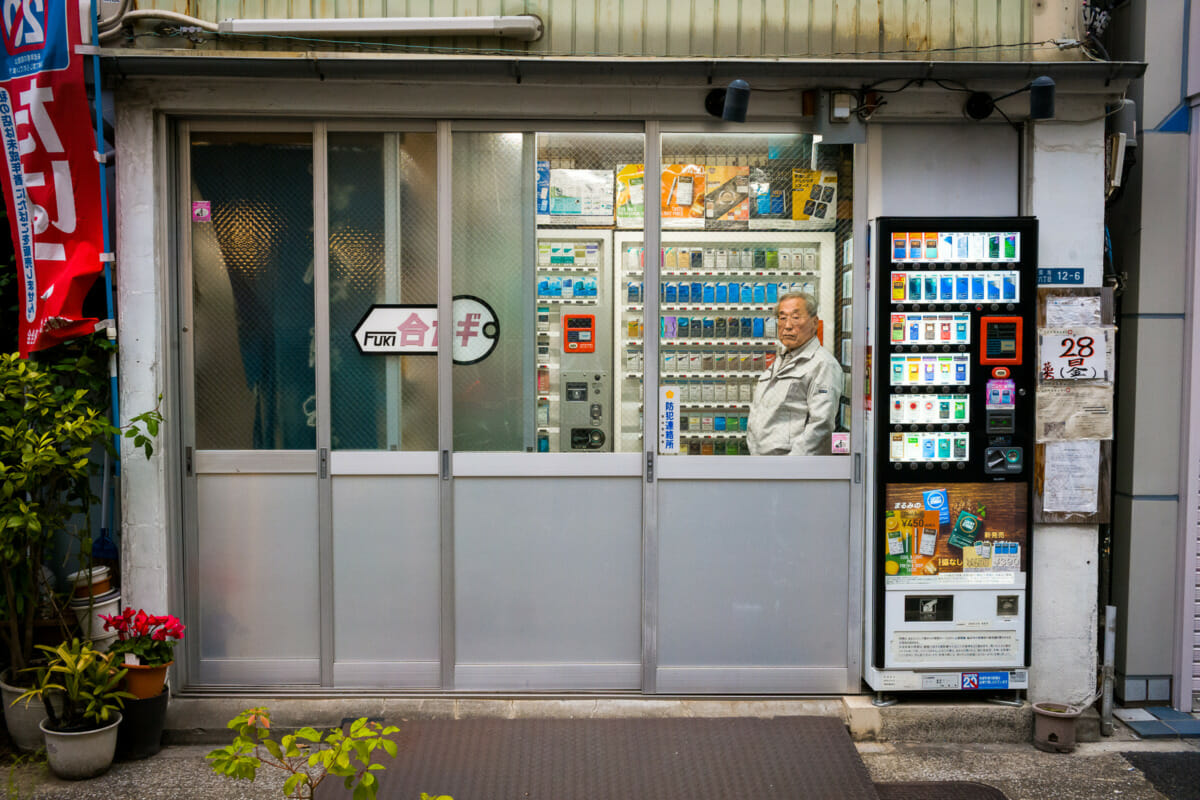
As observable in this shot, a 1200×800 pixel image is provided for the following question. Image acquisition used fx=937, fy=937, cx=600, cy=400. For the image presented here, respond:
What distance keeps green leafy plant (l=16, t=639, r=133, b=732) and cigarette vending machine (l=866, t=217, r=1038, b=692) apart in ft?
13.9

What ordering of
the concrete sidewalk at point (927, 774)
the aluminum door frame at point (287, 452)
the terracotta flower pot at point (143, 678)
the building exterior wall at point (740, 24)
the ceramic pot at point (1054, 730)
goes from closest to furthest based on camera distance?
the concrete sidewalk at point (927, 774)
the terracotta flower pot at point (143, 678)
the ceramic pot at point (1054, 730)
the building exterior wall at point (740, 24)
the aluminum door frame at point (287, 452)

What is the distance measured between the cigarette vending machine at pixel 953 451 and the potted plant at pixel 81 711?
4.26m

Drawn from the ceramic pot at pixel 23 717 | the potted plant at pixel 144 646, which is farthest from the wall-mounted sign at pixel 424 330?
the ceramic pot at pixel 23 717

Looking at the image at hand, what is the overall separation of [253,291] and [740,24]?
10.8ft

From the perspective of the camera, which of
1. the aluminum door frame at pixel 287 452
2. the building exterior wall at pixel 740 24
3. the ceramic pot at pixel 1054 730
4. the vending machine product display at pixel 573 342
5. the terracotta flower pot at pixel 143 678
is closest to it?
the terracotta flower pot at pixel 143 678

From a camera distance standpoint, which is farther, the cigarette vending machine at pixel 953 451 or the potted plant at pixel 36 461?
the cigarette vending machine at pixel 953 451

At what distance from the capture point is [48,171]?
524 cm

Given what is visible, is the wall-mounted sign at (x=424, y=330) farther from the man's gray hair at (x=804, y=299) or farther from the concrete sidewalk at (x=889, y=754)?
the concrete sidewalk at (x=889, y=754)

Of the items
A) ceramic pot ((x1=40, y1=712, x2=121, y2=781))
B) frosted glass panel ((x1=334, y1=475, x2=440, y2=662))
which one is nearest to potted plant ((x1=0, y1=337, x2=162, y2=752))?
ceramic pot ((x1=40, y1=712, x2=121, y2=781))

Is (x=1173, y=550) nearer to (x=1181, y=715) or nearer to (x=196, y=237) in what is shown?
(x=1181, y=715)

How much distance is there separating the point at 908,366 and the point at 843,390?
429mm

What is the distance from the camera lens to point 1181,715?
571cm

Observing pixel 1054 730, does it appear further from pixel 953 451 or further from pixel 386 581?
pixel 386 581

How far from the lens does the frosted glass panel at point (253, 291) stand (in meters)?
5.61
